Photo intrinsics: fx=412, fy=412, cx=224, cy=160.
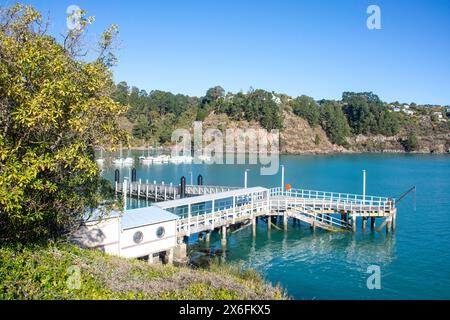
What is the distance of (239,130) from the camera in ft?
463

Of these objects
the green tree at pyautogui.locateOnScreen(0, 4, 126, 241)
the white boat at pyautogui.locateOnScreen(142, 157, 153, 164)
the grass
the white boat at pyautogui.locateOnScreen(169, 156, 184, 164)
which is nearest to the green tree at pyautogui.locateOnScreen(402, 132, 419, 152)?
the white boat at pyautogui.locateOnScreen(169, 156, 184, 164)

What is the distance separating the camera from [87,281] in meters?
12.5

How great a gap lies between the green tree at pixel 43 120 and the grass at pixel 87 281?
112cm

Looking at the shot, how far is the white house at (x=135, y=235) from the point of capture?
21812 millimetres

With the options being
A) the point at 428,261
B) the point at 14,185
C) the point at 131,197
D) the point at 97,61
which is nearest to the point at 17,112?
the point at 14,185

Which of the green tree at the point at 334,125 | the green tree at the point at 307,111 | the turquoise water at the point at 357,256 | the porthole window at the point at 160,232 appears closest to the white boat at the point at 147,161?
the turquoise water at the point at 357,256

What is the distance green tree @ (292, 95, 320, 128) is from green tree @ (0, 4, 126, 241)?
15451 centimetres

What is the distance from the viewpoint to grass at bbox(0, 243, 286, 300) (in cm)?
1115

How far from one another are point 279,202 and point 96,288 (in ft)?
90.5

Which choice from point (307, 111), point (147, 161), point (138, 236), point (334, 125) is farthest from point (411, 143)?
point (138, 236)

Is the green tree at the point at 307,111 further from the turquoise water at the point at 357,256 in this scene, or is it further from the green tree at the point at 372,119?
the turquoise water at the point at 357,256

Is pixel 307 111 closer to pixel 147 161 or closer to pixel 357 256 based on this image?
pixel 147 161

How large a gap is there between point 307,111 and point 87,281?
158 meters
